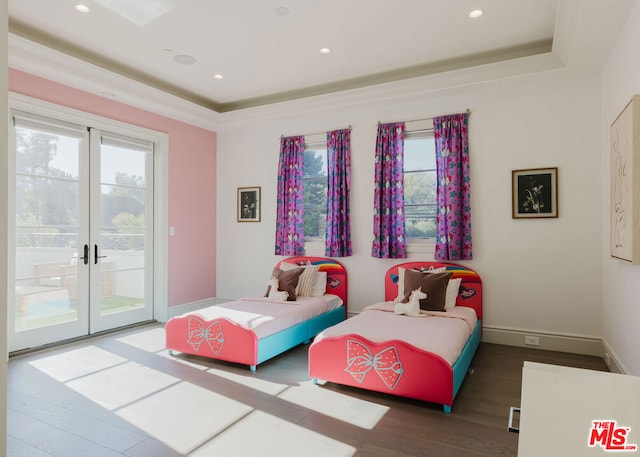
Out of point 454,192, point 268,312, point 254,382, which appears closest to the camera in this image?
point 254,382

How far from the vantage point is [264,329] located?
3.49 metres

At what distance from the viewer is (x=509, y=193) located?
160 inches

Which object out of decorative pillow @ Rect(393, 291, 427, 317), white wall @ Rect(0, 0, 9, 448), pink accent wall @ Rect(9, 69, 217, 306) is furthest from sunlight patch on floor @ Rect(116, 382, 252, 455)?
pink accent wall @ Rect(9, 69, 217, 306)

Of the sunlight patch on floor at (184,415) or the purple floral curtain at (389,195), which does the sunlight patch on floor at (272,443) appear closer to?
the sunlight patch on floor at (184,415)

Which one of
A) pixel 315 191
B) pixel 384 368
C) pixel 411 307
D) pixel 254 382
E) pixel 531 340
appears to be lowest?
pixel 254 382

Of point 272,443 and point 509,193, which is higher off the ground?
point 509,193

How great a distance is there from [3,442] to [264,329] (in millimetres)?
2646

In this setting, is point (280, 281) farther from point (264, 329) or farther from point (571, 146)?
point (571, 146)

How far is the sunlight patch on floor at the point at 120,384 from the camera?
2.80 meters

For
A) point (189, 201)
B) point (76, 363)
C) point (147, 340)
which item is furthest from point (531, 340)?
point (189, 201)

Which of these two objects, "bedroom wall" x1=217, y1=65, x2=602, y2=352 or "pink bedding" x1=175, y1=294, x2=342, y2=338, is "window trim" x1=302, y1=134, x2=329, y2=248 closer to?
"bedroom wall" x1=217, y1=65, x2=602, y2=352

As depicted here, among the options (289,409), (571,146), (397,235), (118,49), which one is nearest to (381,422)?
(289,409)

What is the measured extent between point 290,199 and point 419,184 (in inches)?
64.3

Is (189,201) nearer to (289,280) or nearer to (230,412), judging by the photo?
(289,280)
